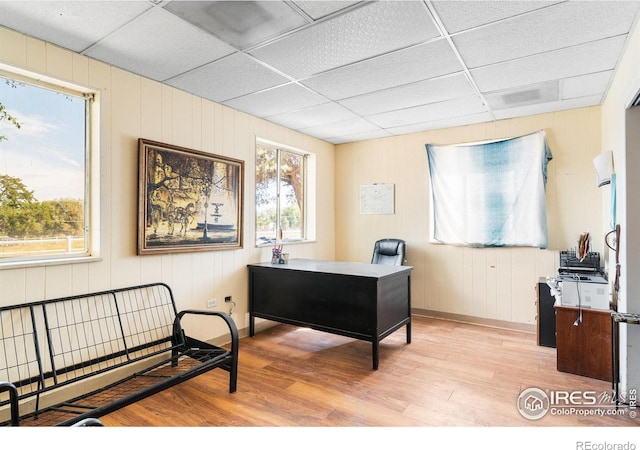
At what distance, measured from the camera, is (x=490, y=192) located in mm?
4145

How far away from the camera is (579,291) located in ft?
9.51

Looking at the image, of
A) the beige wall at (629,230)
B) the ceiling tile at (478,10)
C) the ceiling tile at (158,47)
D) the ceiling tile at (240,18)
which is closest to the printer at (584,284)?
the beige wall at (629,230)

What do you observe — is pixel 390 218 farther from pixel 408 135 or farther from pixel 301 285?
pixel 301 285

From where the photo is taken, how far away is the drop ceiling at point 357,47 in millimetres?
2016

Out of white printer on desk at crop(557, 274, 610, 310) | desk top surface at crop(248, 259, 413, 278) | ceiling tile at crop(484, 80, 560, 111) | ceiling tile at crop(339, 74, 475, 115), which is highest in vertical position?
ceiling tile at crop(339, 74, 475, 115)

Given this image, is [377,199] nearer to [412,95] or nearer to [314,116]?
[314,116]

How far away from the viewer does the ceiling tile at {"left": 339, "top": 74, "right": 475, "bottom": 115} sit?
307 centimetres

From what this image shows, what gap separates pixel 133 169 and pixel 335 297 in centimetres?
209

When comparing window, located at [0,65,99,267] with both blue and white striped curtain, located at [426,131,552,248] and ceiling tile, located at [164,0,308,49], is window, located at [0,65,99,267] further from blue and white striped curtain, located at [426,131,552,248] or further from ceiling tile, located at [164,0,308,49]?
blue and white striped curtain, located at [426,131,552,248]

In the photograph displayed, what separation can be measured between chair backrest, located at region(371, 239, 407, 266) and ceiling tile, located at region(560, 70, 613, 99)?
2332mm

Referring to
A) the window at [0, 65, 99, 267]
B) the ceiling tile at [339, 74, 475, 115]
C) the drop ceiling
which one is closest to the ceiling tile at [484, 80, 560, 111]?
the drop ceiling

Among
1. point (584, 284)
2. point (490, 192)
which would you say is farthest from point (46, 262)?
point (490, 192)

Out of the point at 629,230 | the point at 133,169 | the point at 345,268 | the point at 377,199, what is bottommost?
the point at 345,268

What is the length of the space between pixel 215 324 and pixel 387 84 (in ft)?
9.35
